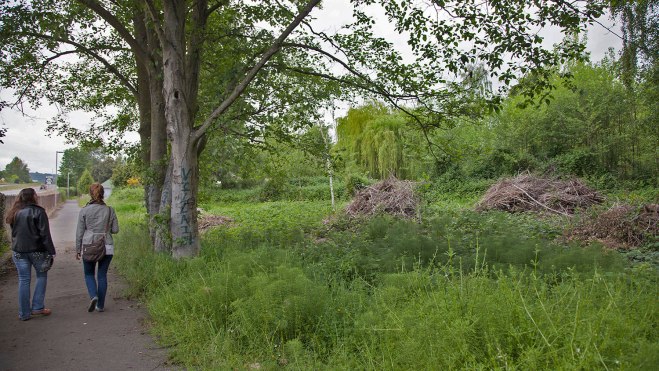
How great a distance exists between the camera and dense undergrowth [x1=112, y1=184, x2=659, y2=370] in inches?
129

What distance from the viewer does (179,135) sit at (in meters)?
9.52

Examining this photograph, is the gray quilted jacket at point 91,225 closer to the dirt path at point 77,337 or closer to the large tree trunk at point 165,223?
the dirt path at point 77,337

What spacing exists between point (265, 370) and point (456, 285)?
1.95m

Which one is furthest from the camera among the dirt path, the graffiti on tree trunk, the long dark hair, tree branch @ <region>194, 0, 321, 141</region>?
the graffiti on tree trunk

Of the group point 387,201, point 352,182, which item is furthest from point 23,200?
point 352,182

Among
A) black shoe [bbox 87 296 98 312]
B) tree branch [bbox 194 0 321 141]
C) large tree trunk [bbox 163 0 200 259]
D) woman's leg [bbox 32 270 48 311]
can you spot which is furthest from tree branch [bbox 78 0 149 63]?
black shoe [bbox 87 296 98 312]

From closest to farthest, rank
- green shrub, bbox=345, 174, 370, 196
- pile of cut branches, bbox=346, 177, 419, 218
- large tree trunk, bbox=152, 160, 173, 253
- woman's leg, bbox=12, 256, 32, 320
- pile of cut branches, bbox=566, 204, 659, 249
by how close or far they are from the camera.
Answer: woman's leg, bbox=12, 256, 32, 320
large tree trunk, bbox=152, 160, 173, 253
pile of cut branches, bbox=566, 204, 659, 249
pile of cut branches, bbox=346, 177, 419, 218
green shrub, bbox=345, 174, 370, 196

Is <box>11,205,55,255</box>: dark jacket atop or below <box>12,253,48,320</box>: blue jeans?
atop

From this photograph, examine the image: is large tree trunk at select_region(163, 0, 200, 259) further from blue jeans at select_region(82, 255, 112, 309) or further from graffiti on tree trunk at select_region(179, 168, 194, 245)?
blue jeans at select_region(82, 255, 112, 309)

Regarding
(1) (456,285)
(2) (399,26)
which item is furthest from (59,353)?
(2) (399,26)

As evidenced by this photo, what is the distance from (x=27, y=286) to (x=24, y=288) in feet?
0.15

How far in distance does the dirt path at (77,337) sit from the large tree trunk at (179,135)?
164cm

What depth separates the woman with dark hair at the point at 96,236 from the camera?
740 cm

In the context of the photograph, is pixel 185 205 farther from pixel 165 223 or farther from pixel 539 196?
pixel 539 196
